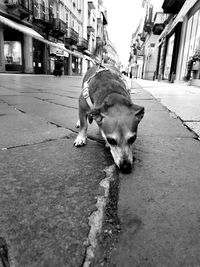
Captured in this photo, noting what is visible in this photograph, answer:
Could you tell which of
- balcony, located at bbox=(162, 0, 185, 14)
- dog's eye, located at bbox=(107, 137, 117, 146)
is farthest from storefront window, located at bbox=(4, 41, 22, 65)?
dog's eye, located at bbox=(107, 137, 117, 146)

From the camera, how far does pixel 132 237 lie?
0.72 meters

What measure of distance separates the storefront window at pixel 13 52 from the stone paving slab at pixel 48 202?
17.9m

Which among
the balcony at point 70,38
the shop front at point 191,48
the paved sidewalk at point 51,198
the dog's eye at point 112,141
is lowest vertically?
the paved sidewalk at point 51,198

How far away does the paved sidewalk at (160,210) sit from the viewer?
65 cm

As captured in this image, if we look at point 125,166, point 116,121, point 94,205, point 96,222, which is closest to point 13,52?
point 116,121

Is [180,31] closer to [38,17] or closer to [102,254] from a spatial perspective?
[38,17]

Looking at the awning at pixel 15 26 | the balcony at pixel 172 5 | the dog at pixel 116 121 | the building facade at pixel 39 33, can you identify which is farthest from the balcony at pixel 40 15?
the dog at pixel 116 121

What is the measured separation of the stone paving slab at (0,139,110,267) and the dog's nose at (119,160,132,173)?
0.11m

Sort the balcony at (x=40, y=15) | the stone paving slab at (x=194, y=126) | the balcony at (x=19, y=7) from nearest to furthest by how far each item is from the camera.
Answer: the stone paving slab at (x=194, y=126) → the balcony at (x=19, y=7) → the balcony at (x=40, y=15)

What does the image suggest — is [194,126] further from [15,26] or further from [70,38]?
[70,38]

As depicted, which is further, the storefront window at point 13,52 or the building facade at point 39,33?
the storefront window at point 13,52

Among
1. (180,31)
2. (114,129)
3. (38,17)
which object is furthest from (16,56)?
(114,129)

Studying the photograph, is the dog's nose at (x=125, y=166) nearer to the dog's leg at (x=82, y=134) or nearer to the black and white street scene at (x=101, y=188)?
the black and white street scene at (x=101, y=188)

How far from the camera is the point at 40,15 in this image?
65.7 feet
